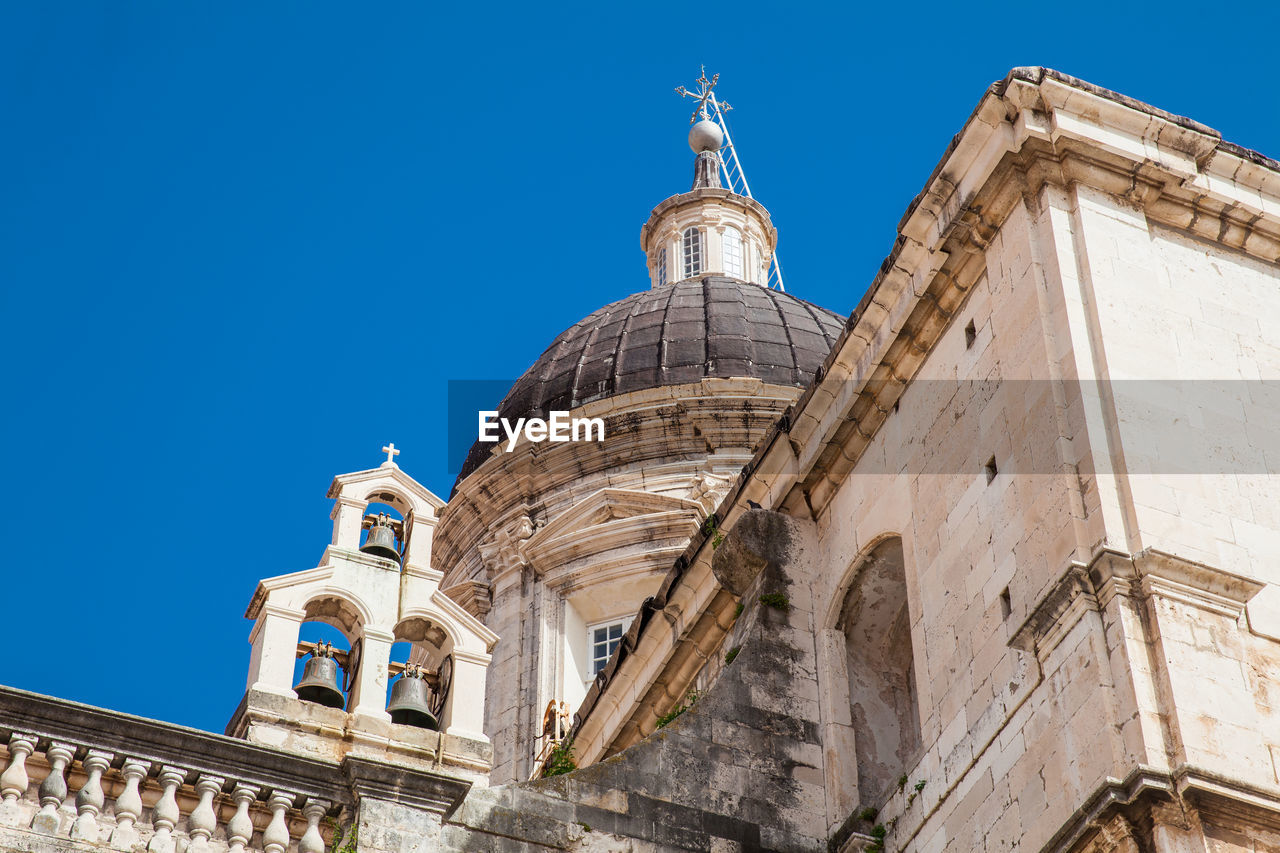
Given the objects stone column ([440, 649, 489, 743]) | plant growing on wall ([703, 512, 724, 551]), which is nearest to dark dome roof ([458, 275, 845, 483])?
plant growing on wall ([703, 512, 724, 551])

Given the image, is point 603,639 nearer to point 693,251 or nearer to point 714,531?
point 693,251

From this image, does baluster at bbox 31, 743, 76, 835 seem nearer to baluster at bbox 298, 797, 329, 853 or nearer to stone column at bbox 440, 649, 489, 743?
baluster at bbox 298, 797, 329, 853

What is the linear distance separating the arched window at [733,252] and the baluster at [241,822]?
22.2m

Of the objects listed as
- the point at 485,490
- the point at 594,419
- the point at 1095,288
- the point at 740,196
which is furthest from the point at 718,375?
the point at 1095,288

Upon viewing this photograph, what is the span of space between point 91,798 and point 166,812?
16.7 inches

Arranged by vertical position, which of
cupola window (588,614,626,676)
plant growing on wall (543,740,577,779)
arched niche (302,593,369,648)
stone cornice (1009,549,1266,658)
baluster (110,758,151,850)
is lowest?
baluster (110,758,151,850)

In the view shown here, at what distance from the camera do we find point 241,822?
11312 millimetres

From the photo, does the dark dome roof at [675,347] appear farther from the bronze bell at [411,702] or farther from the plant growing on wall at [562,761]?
the bronze bell at [411,702]

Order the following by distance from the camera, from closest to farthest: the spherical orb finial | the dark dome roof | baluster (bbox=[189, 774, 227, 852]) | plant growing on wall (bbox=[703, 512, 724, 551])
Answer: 1. baluster (bbox=[189, 774, 227, 852])
2. plant growing on wall (bbox=[703, 512, 724, 551])
3. the dark dome roof
4. the spherical orb finial

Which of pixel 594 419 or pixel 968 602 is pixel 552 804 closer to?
pixel 968 602

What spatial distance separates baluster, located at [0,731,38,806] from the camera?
10.8m

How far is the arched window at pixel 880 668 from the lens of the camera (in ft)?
44.9

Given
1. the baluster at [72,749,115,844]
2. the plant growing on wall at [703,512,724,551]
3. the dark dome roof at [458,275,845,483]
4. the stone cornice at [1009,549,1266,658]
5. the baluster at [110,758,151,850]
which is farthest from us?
the dark dome roof at [458,275,845,483]

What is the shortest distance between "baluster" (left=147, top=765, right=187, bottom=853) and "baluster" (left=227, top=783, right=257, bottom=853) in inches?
12.1
